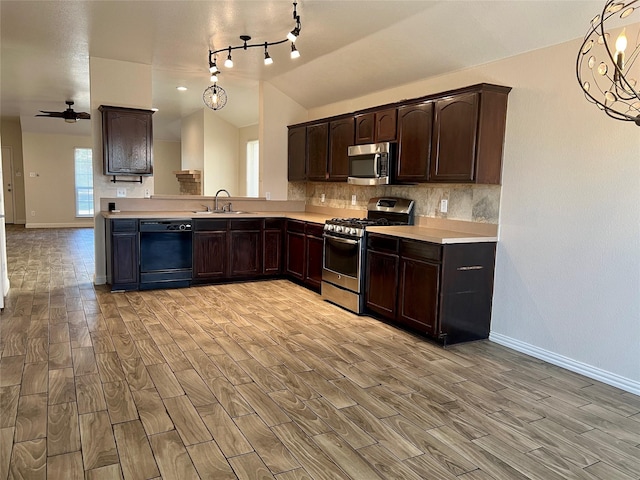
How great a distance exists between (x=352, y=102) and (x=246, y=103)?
120 inches

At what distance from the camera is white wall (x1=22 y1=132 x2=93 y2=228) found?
11180 millimetres

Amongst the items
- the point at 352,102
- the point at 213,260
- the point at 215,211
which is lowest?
the point at 213,260

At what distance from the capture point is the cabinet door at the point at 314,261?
5.33m

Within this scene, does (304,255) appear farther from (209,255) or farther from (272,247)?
(209,255)

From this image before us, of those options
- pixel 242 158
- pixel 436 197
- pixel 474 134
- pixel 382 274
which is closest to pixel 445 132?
pixel 474 134

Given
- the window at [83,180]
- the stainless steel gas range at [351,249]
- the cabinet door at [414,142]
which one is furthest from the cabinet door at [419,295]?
the window at [83,180]

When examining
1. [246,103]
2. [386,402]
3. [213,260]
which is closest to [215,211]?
[213,260]

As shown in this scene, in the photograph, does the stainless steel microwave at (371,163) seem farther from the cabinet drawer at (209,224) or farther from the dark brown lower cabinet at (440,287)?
the cabinet drawer at (209,224)

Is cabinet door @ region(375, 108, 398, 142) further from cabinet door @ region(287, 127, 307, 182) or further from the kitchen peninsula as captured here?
cabinet door @ region(287, 127, 307, 182)

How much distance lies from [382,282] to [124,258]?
114 inches

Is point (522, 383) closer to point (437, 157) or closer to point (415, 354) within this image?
point (415, 354)

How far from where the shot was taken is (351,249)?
180 inches

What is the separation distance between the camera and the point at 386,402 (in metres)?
2.76

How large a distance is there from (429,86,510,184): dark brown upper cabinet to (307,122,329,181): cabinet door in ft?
6.71
